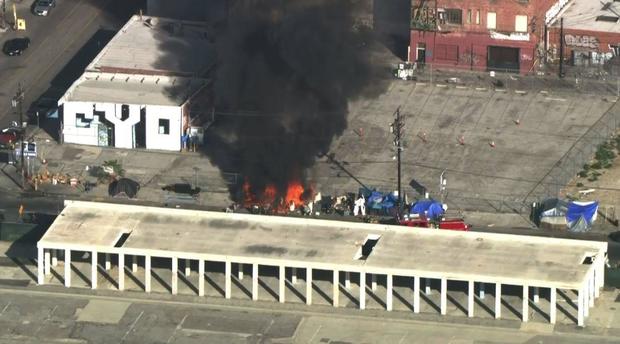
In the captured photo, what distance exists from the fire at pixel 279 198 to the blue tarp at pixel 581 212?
1781 centimetres

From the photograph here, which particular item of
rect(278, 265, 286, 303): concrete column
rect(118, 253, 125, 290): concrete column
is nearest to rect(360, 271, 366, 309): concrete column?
rect(278, 265, 286, 303): concrete column

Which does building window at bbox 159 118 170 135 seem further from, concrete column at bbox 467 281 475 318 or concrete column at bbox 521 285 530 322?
concrete column at bbox 521 285 530 322

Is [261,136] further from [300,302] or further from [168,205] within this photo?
[300,302]

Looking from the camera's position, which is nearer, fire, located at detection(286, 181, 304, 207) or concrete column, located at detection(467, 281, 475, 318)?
concrete column, located at detection(467, 281, 475, 318)

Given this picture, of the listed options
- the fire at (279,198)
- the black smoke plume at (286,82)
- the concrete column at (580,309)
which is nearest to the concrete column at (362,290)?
the concrete column at (580,309)

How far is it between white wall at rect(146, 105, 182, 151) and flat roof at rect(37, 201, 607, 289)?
1936 centimetres

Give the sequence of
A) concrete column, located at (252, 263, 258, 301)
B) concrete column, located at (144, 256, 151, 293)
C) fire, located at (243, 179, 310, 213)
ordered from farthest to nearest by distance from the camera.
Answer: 1. fire, located at (243, 179, 310, 213)
2. concrete column, located at (144, 256, 151, 293)
3. concrete column, located at (252, 263, 258, 301)

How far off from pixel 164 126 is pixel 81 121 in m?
6.22

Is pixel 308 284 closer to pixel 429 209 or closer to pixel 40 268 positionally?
pixel 429 209

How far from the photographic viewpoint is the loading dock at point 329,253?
16900 centimetres

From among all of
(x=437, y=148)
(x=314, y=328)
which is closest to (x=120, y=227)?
(x=314, y=328)

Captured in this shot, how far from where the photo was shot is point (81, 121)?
199875mm

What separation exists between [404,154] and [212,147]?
45.3 feet

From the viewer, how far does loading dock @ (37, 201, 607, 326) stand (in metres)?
169
